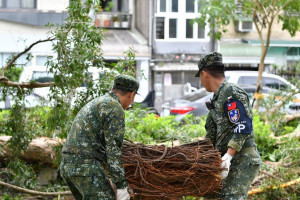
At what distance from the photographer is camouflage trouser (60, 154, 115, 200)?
456 centimetres

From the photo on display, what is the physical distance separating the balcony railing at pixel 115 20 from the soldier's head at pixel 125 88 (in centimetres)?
2264

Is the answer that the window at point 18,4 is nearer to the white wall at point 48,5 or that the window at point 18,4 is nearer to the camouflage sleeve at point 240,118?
the white wall at point 48,5

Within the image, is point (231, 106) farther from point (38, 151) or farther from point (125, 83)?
point (38, 151)

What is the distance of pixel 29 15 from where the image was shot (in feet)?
76.6

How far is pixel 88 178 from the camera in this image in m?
4.56

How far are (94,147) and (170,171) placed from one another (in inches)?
27.4

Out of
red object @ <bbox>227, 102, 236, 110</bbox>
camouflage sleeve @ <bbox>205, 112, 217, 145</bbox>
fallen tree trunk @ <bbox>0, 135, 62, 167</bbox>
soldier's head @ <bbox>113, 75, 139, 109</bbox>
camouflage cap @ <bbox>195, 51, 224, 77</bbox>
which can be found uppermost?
camouflage cap @ <bbox>195, 51, 224, 77</bbox>

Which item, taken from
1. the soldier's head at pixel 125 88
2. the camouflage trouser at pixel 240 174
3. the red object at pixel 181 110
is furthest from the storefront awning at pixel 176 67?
the soldier's head at pixel 125 88

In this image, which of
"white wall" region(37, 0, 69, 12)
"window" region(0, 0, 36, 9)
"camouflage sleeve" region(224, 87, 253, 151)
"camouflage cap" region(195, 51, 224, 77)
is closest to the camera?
"camouflage sleeve" region(224, 87, 253, 151)

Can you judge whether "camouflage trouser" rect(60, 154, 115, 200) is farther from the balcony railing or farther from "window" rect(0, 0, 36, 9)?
the balcony railing

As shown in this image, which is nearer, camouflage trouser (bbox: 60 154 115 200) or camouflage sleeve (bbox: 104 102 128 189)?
camouflage sleeve (bbox: 104 102 128 189)

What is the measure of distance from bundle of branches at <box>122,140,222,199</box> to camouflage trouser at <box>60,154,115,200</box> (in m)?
0.24

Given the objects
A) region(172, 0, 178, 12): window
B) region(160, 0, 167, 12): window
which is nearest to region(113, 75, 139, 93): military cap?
region(160, 0, 167, 12): window

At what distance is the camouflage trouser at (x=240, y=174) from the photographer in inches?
197
